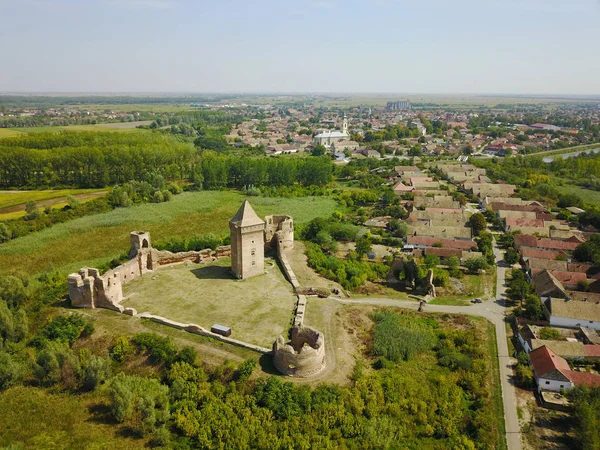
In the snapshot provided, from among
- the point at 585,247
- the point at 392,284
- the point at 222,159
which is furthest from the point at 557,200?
the point at 222,159

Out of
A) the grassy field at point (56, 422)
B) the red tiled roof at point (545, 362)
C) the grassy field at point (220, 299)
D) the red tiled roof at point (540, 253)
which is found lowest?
the grassy field at point (56, 422)

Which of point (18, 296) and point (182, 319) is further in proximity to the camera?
point (18, 296)

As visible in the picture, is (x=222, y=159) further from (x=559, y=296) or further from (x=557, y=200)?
(x=559, y=296)

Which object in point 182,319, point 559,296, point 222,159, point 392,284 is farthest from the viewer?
point 222,159

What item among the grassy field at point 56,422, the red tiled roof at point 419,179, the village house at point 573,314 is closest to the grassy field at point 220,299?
the grassy field at point 56,422

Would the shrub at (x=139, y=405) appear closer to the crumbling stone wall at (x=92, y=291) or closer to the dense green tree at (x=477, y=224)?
the crumbling stone wall at (x=92, y=291)

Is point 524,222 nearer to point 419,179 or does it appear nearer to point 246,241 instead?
point 419,179

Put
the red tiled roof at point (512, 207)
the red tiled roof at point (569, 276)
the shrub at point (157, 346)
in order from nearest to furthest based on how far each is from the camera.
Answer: the shrub at point (157, 346) < the red tiled roof at point (569, 276) < the red tiled roof at point (512, 207)
